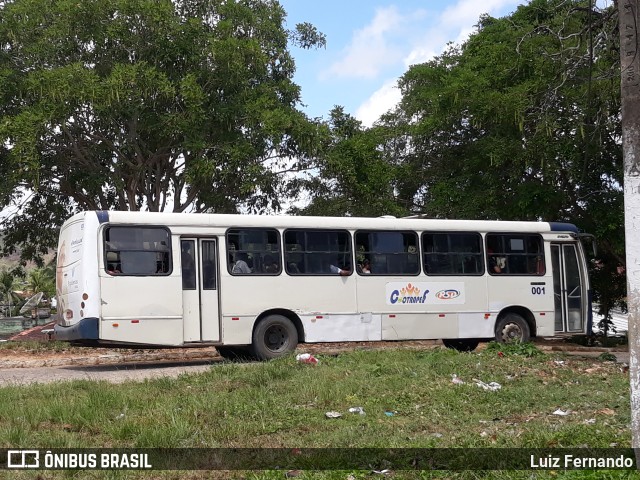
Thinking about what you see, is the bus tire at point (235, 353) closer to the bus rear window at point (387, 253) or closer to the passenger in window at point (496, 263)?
the bus rear window at point (387, 253)

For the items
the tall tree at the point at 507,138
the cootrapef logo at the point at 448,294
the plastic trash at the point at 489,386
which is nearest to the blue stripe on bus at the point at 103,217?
the cootrapef logo at the point at 448,294

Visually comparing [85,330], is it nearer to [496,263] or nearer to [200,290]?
[200,290]

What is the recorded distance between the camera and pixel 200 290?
1520cm

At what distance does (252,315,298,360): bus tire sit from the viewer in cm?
1557

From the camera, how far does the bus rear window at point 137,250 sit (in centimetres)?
1452

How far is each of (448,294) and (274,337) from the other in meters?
3.97

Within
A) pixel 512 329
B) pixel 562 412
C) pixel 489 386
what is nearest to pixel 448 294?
pixel 512 329

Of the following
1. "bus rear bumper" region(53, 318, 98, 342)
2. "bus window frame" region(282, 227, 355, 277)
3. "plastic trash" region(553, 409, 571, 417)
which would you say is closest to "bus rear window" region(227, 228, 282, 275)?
"bus window frame" region(282, 227, 355, 277)

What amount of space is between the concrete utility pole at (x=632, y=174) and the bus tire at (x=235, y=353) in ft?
37.3

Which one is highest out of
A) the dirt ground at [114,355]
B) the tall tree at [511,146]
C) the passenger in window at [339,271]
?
the tall tree at [511,146]

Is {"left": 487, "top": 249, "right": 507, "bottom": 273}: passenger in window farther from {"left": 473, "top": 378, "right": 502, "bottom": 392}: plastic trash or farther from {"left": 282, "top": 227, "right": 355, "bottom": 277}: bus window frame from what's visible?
{"left": 473, "top": 378, "right": 502, "bottom": 392}: plastic trash

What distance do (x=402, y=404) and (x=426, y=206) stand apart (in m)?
15.6

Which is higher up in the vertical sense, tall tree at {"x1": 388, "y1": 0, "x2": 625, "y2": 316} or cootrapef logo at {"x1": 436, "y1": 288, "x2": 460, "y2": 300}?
tall tree at {"x1": 388, "y1": 0, "x2": 625, "y2": 316}

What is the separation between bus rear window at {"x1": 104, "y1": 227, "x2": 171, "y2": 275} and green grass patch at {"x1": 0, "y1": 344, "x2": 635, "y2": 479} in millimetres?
3425
